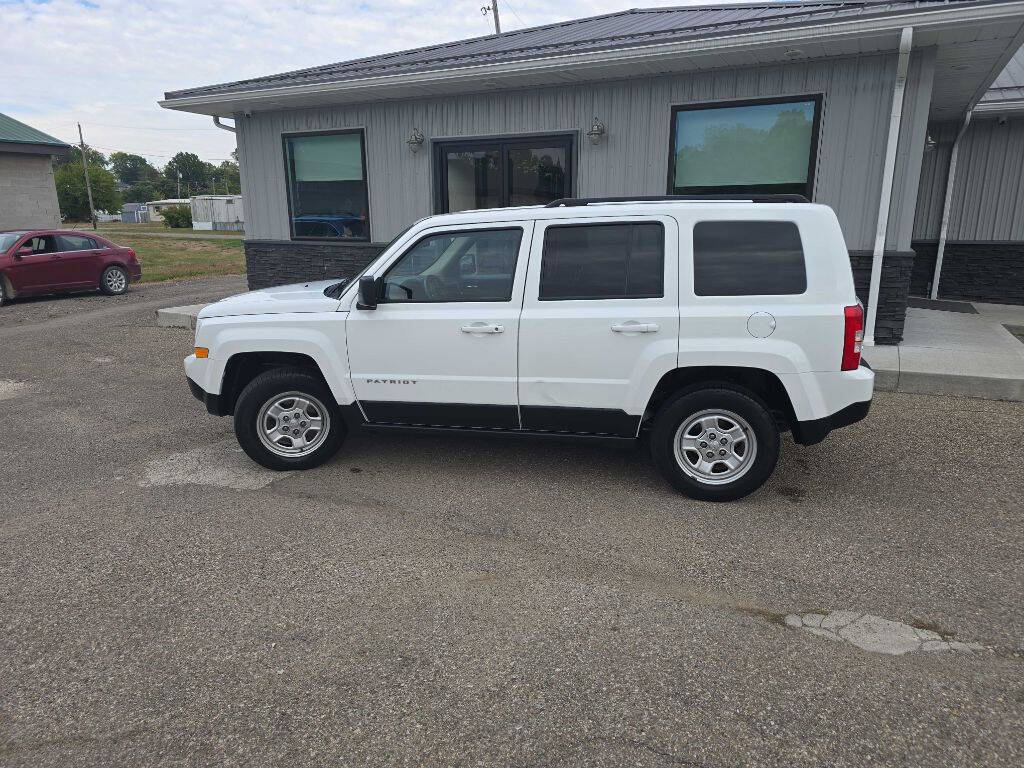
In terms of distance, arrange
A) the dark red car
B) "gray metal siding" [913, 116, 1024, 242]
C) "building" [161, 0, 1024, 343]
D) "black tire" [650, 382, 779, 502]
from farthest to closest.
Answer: the dark red car < "gray metal siding" [913, 116, 1024, 242] < "building" [161, 0, 1024, 343] < "black tire" [650, 382, 779, 502]

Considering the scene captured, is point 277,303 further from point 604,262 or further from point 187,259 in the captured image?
point 187,259

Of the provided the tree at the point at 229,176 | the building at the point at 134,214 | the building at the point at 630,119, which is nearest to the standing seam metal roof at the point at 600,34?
the building at the point at 630,119

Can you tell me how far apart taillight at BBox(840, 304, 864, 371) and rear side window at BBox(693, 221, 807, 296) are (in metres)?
0.31

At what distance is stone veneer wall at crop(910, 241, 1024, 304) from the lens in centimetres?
1215

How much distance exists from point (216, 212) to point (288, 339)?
59.7 metres

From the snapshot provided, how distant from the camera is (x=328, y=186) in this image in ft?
37.4

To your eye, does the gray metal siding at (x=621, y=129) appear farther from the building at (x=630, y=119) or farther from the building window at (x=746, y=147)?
the building window at (x=746, y=147)

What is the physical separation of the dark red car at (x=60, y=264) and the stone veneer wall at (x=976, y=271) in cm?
1649

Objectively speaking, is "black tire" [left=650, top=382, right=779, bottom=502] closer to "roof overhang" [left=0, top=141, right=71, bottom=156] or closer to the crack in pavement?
the crack in pavement

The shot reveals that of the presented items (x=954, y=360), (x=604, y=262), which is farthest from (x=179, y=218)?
(x=604, y=262)

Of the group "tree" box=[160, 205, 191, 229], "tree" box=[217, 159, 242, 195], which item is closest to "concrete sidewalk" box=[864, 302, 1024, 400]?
"tree" box=[160, 205, 191, 229]

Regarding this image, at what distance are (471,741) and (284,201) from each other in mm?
10862

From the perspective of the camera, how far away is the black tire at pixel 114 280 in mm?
15758

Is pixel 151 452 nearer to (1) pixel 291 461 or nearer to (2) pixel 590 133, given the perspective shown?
(1) pixel 291 461
